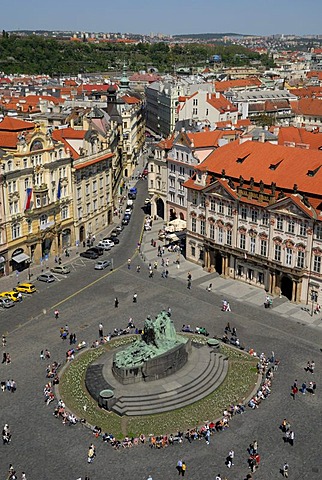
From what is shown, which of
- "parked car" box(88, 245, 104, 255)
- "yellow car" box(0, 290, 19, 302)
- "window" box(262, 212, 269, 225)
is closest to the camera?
"yellow car" box(0, 290, 19, 302)

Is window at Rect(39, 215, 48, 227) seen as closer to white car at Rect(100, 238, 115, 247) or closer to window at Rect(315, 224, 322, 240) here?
white car at Rect(100, 238, 115, 247)

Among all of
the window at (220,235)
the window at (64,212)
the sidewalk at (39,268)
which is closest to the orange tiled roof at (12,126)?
the window at (64,212)

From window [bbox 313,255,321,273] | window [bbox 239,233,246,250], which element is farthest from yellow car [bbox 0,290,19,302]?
window [bbox 313,255,321,273]

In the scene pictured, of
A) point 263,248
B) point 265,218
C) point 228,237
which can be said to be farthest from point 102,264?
point 265,218

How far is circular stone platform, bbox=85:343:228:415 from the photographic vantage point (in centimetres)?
5472

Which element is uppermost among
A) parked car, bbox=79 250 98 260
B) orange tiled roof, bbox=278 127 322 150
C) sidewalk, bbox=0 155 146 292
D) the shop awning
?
orange tiled roof, bbox=278 127 322 150

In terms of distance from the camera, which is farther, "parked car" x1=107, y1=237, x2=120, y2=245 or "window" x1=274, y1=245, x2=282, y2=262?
"parked car" x1=107, y1=237, x2=120, y2=245

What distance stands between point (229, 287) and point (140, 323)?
16150mm

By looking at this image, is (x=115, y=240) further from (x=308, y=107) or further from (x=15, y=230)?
(x=308, y=107)

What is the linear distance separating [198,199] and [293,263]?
19164 mm

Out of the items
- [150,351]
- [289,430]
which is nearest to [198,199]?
[150,351]

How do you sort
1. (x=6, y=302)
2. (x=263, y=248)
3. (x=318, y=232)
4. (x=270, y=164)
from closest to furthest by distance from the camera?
1. (x=318, y=232)
2. (x=6, y=302)
3. (x=263, y=248)
4. (x=270, y=164)

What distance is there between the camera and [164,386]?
187 ft

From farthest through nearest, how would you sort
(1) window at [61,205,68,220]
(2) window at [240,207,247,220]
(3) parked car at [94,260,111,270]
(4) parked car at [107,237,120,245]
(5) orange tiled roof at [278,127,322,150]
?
1. (5) orange tiled roof at [278,127,322,150]
2. (4) parked car at [107,237,120,245]
3. (1) window at [61,205,68,220]
4. (3) parked car at [94,260,111,270]
5. (2) window at [240,207,247,220]
